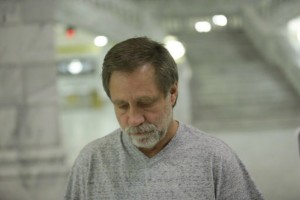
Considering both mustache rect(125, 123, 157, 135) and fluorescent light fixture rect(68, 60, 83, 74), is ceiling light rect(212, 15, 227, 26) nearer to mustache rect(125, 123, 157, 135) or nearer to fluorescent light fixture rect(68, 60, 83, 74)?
fluorescent light fixture rect(68, 60, 83, 74)

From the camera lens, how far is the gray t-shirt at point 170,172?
1.69m

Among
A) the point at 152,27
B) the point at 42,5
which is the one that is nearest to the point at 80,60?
the point at 152,27

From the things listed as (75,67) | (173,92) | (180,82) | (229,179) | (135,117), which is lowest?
(229,179)

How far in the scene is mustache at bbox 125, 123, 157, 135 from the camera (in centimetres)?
163

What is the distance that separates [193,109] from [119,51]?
27.4 feet

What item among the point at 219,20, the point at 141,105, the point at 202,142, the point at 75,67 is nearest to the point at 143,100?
the point at 141,105

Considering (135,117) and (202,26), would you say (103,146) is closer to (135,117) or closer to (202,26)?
(135,117)

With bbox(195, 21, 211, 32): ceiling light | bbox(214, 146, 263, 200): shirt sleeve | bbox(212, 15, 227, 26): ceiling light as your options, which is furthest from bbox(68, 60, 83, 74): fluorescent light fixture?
bbox(214, 146, 263, 200): shirt sleeve

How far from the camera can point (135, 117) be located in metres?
1.61

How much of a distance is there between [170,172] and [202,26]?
1327cm

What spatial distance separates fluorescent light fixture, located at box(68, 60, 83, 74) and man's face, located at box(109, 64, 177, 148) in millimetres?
15052

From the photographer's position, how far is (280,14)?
1138 centimetres

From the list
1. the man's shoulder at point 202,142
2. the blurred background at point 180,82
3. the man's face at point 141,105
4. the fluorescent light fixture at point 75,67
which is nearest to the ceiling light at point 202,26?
the blurred background at point 180,82

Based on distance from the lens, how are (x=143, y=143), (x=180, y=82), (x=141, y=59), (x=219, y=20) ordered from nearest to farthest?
(x=141, y=59) < (x=143, y=143) < (x=180, y=82) < (x=219, y=20)
